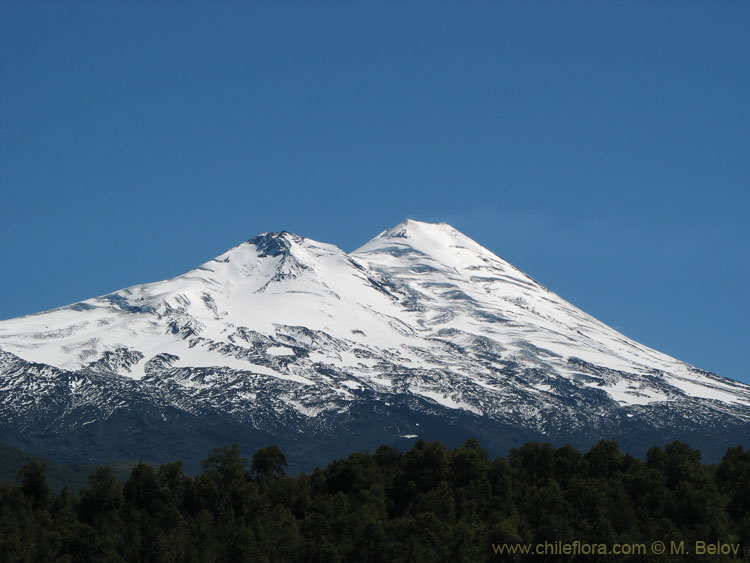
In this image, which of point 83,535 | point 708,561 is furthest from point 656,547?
point 83,535

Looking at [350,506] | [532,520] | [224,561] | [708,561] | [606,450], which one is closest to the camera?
[708,561]

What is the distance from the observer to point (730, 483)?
331 feet

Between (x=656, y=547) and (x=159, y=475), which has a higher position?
(x=159, y=475)

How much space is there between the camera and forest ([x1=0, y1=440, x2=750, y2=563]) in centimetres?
8150

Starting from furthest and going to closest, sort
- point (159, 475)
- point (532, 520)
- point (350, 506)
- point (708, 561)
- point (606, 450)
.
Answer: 1. point (606, 450)
2. point (159, 475)
3. point (350, 506)
4. point (532, 520)
5. point (708, 561)

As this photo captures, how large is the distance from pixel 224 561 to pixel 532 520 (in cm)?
2446

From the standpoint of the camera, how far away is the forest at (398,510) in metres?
81.5

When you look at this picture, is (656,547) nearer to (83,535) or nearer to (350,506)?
(350,506)

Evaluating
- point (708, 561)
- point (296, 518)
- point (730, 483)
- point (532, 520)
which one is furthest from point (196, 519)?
point (730, 483)

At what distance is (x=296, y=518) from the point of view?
95.8 m

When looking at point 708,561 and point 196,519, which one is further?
point 196,519

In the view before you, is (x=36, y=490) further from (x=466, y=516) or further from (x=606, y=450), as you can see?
(x=606, y=450)

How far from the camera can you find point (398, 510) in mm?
101250

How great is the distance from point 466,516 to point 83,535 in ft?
97.7
